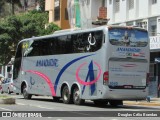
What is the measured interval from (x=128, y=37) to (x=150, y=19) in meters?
16.4

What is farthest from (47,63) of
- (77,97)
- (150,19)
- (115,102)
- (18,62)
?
(150,19)

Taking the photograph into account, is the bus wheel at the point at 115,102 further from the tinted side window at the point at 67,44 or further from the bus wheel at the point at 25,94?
the bus wheel at the point at 25,94

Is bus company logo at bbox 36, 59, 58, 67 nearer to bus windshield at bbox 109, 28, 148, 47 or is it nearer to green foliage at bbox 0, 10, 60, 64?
bus windshield at bbox 109, 28, 148, 47

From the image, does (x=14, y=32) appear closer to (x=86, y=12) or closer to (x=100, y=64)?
(x=86, y=12)

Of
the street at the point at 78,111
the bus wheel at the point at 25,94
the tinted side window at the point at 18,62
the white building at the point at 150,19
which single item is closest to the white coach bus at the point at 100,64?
the street at the point at 78,111

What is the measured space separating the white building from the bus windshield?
12.2 meters

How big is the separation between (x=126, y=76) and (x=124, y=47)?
1459 mm

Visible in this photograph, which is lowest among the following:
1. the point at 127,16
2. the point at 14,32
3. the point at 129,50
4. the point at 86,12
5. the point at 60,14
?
the point at 129,50

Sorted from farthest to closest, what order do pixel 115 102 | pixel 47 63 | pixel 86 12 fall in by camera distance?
1. pixel 86 12
2. pixel 47 63
3. pixel 115 102

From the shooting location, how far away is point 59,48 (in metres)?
27.8

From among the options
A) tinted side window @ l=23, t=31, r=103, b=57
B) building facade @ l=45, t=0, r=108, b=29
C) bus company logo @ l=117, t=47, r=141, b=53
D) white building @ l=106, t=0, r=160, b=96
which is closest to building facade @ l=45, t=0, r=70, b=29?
building facade @ l=45, t=0, r=108, b=29

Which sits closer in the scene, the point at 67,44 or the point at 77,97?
the point at 77,97

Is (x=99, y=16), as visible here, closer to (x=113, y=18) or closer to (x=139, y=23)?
(x=113, y=18)

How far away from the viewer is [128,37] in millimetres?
24422
